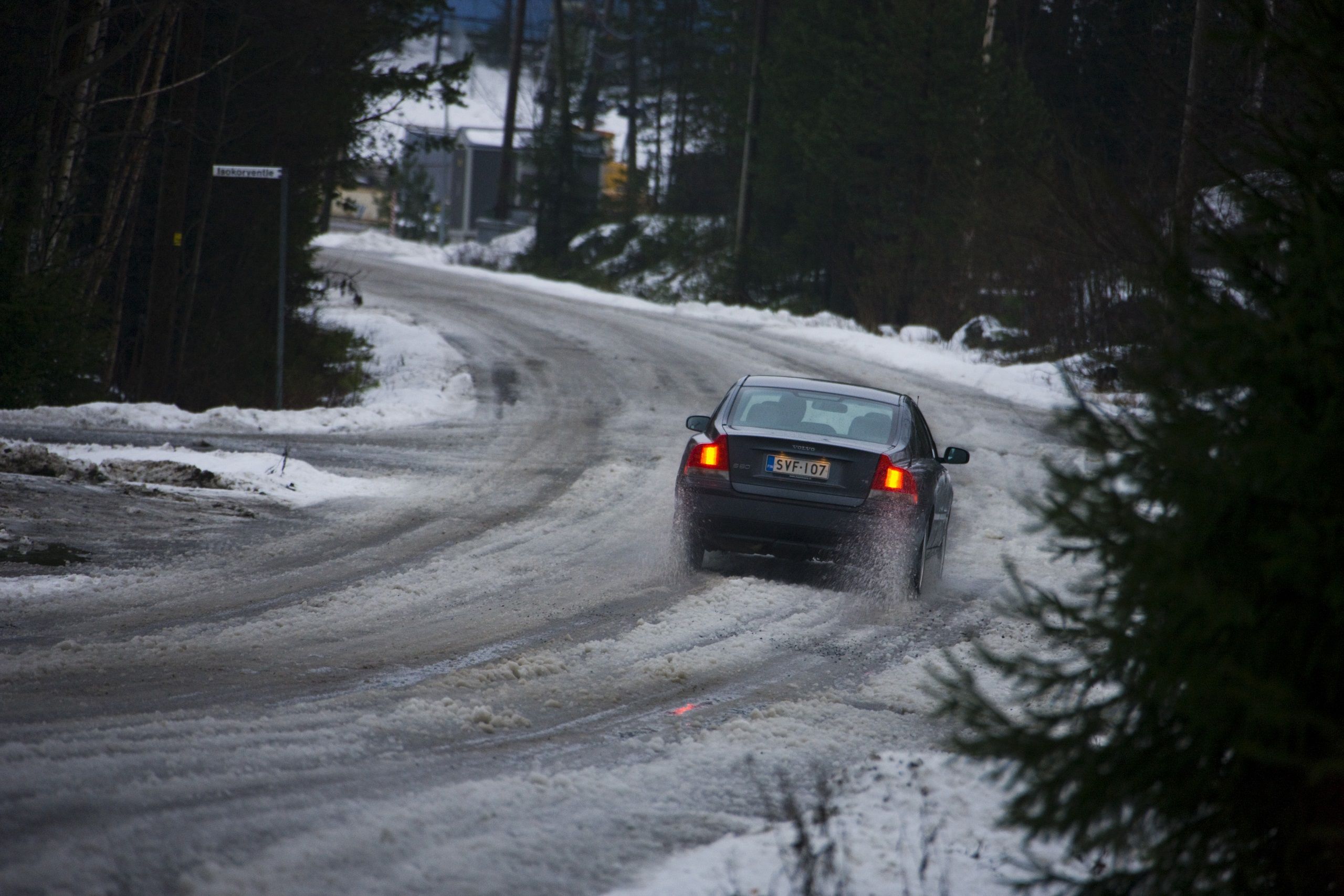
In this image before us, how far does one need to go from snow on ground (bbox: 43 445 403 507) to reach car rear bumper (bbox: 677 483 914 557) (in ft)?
14.9

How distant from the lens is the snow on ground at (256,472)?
38.6ft

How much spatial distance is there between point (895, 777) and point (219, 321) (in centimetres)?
1896

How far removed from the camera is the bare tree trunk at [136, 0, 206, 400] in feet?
58.7

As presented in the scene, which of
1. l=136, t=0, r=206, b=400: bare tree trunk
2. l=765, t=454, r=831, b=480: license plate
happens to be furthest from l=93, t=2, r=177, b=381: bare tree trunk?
l=765, t=454, r=831, b=480: license plate

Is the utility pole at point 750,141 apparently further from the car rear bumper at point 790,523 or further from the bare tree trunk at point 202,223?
the car rear bumper at point 790,523

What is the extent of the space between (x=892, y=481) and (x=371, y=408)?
11076mm

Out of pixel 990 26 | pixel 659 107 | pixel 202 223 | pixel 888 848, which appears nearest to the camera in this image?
pixel 888 848

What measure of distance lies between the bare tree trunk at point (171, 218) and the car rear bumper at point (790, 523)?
482 inches

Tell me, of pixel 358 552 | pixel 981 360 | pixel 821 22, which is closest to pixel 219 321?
pixel 358 552

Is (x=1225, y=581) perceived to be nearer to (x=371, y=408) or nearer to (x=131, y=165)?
(x=371, y=408)

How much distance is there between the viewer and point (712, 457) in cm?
912

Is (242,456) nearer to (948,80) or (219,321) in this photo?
(219,321)

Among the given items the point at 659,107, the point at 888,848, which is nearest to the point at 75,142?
the point at 888,848

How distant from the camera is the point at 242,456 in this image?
42.7 feet
